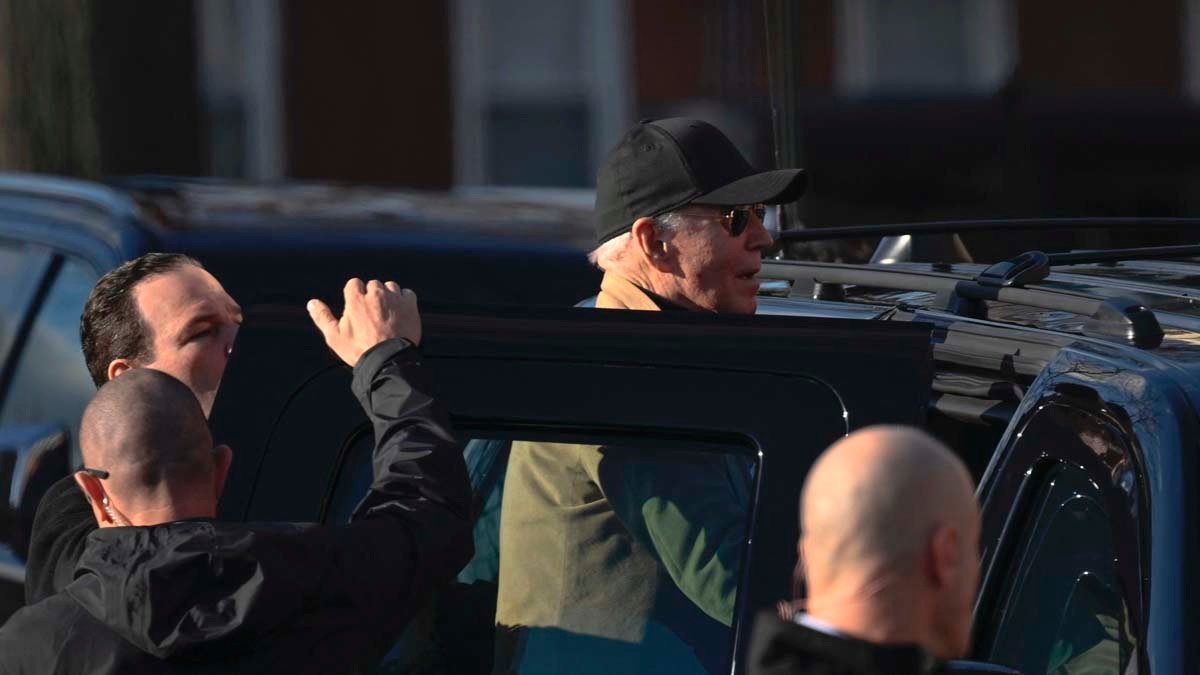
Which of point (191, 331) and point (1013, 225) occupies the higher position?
point (1013, 225)

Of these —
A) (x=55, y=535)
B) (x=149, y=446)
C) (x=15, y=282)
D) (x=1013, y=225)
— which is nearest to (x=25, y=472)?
(x=15, y=282)

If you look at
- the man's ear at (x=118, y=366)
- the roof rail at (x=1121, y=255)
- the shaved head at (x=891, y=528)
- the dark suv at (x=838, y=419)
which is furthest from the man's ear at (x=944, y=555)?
the man's ear at (x=118, y=366)

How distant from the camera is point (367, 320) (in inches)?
108

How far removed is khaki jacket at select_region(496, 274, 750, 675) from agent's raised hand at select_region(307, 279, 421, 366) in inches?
9.3

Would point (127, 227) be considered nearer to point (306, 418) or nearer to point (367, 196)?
point (367, 196)

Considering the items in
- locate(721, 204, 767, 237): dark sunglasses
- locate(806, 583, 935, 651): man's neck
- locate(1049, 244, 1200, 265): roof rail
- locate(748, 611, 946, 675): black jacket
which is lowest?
locate(748, 611, 946, 675): black jacket

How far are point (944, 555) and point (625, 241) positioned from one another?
1.67m

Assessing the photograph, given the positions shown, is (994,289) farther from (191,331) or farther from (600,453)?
(191,331)

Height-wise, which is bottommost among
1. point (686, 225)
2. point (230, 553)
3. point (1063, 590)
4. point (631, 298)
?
point (1063, 590)

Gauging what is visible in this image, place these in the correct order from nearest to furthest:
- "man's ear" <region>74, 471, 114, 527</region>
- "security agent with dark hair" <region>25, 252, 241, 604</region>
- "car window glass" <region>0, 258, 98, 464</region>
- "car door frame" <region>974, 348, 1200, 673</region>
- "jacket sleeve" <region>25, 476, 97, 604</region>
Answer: "car door frame" <region>974, 348, 1200, 673</region> → "man's ear" <region>74, 471, 114, 527</region> → "jacket sleeve" <region>25, 476, 97, 604</region> → "security agent with dark hair" <region>25, 252, 241, 604</region> → "car window glass" <region>0, 258, 98, 464</region>

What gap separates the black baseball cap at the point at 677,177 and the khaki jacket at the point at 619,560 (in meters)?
0.72

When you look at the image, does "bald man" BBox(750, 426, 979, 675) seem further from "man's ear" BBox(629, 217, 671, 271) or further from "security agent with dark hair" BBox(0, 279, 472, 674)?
"man's ear" BBox(629, 217, 671, 271)

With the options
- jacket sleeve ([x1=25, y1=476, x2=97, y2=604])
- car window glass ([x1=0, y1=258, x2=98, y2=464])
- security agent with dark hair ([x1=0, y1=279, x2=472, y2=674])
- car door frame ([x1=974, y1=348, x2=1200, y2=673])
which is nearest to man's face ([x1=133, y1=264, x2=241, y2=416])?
jacket sleeve ([x1=25, y1=476, x2=97, y2=604])

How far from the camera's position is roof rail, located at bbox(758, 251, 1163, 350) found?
262cm
